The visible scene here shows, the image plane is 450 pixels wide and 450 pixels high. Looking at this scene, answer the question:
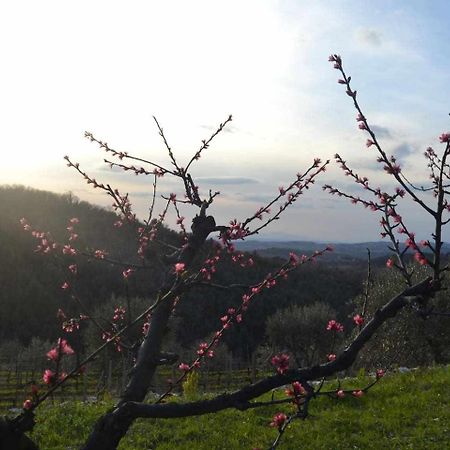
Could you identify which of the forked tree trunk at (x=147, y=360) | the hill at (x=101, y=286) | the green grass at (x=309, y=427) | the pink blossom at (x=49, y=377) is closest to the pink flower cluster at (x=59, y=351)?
the pink blossom at (x=49, y=377)

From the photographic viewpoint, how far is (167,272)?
3.85 m

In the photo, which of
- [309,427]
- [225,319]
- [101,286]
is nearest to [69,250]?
[225,319]

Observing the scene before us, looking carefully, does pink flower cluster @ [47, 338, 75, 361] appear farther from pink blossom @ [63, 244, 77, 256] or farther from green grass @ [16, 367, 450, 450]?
green grass @ [16, 367, 450, 450]

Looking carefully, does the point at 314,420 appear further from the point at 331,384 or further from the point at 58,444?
the point at 58,444

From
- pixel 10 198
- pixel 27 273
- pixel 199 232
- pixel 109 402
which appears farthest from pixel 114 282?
pixel 199 232

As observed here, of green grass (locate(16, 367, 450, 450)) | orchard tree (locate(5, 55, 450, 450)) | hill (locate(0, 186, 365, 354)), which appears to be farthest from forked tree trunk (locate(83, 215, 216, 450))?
hill (locate(0, 186, 365, 354))

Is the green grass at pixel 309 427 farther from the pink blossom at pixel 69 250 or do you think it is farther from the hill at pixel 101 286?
the hill at pixel 101 286

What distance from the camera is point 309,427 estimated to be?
9.87 meters

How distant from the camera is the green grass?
9.09m

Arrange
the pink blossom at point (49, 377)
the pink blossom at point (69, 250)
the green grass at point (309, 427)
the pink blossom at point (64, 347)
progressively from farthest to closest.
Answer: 1. the green grass at point (309, 427)
2. the pink blossom at point (69, 250)
3. the pink blossom at point (49, 377)
4. the pink blossom at point (64, 347)

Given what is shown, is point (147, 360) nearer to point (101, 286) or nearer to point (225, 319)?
point (225, 319)

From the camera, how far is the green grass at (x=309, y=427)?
9086mm

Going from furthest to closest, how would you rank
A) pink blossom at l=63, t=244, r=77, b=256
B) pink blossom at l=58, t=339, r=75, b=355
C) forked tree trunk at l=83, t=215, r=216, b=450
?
1. pink blossom at l=63, t=244, r=77, b=256
2. forked tree trunk at l=83, t=215, r=216, b=450
3. pink blossom at l=58, t=339, r=75, b=355

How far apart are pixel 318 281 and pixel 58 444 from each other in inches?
3165
